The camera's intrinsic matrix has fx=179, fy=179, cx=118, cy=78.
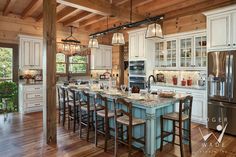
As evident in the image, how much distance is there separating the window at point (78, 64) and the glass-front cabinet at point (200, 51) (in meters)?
4.80

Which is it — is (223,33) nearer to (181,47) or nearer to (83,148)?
(181,47)

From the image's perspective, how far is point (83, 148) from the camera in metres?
3.36

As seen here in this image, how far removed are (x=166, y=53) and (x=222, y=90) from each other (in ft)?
7.68

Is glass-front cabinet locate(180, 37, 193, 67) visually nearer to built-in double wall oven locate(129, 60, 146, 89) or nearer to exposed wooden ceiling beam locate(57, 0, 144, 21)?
built-in double wall oven locate(129, 60, 146, 89)

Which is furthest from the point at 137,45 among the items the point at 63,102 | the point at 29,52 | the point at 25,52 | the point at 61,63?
the point at 25,52

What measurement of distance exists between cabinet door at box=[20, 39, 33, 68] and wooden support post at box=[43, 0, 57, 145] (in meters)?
2.96

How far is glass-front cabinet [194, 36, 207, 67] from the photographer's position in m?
5.16

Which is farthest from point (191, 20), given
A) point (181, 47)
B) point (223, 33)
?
point (223, 33)

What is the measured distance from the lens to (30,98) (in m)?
6.00

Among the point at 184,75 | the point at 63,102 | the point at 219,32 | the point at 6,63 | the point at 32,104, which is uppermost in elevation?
the point at 219,32

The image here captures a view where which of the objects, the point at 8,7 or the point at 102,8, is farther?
the point at 8,7

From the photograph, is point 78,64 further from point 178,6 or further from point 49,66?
point 178,6

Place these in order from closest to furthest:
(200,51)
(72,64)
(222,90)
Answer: (222,90), (200,51), (72,64)

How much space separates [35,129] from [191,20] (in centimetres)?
537
